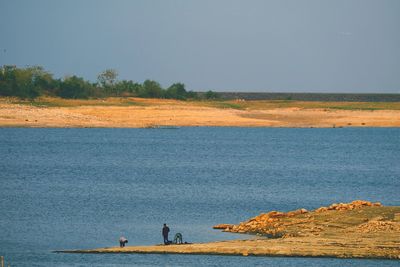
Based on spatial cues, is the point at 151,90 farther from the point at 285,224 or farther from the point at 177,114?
the point at 285,224

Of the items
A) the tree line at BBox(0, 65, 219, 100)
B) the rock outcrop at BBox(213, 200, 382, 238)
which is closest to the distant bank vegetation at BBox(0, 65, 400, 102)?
the tree line at BBox(0, 65, 219, 100)

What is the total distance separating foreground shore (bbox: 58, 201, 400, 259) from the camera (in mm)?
32094

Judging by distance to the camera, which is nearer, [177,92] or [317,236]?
[317,236]

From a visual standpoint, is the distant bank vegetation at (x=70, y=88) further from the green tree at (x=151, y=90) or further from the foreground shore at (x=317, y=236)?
the foreground shore at (x=317, y=236)

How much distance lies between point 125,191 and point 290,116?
75908 mm

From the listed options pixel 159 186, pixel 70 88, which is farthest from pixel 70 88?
pixel 159 186

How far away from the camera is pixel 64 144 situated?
9494 centimetres

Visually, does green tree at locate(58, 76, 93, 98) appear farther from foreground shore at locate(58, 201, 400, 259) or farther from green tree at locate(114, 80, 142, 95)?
foreground shore at locate(58, 201, 400, 259)

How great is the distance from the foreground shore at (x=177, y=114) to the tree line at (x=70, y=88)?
3013 millimetres

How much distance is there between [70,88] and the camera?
421ft

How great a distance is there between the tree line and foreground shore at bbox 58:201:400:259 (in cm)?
8499

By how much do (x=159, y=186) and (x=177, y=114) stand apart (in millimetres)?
64551

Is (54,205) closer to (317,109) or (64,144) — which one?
(64,144)

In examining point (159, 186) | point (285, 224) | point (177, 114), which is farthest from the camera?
point (177, 114)
